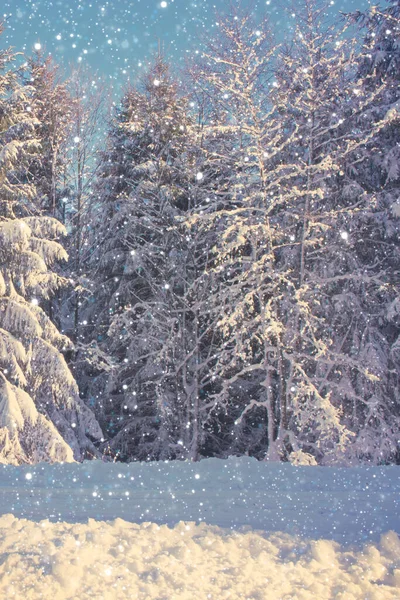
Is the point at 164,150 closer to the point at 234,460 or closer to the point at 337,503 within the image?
the point at 234,460

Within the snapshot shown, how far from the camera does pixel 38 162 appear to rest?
15.3 m

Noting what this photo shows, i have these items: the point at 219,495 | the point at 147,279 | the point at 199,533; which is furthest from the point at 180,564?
the point at 147,279

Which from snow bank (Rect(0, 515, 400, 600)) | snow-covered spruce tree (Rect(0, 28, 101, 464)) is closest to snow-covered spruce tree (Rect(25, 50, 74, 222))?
snow-covered spruce tree (Rect(0, 28, 101, 464))

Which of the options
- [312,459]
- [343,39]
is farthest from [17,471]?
[343,39]

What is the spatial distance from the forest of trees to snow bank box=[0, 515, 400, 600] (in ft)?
21.5

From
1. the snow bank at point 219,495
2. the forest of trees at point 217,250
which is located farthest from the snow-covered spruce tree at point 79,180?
the snow bank at point 219,495

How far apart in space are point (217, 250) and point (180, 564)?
8.14 m

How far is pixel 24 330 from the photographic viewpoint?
445 inches

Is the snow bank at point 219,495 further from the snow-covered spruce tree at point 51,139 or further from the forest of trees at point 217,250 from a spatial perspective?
the snow-covered spruce tree at point 51,139

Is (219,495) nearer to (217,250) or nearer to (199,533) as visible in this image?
(199,533)

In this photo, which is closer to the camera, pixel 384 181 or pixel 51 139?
pixel 384 181

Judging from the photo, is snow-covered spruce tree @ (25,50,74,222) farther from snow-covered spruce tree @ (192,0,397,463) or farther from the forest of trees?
snow-covered spruce tree @ (192,0,397,463)

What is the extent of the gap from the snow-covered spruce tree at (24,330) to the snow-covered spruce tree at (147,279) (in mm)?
2170

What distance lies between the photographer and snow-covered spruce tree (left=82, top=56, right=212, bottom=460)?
1445 cm
